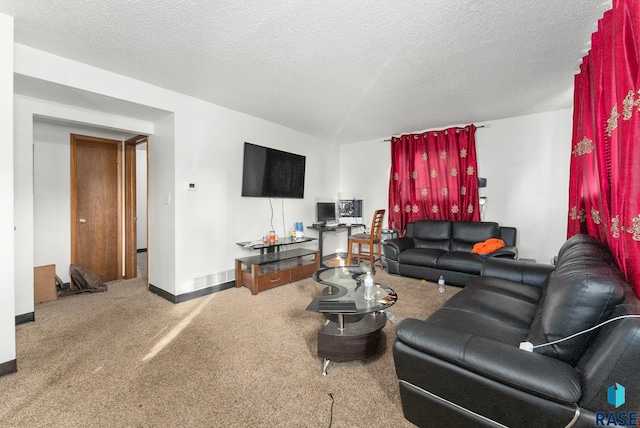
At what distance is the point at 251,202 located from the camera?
166 inches

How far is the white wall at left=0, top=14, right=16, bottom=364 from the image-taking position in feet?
6.23

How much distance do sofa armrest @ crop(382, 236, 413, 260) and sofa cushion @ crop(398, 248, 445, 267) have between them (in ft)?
0.25

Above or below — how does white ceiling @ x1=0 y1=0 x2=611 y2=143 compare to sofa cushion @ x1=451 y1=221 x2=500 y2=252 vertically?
above

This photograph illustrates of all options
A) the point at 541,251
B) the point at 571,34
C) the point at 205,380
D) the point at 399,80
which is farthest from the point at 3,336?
the point at 541,251

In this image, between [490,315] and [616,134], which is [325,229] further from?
[616,134]

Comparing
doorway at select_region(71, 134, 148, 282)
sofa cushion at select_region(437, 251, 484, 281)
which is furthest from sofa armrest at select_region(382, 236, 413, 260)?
doorway at select_region(71, 134, 148, 282)

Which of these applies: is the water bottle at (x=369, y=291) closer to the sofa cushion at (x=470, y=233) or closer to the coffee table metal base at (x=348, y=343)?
the coffee table metal base at (x=348, y=343)

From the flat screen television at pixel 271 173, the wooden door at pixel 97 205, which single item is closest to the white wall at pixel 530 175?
the flat screen television at pixel 271 173

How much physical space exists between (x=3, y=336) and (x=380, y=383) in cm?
262

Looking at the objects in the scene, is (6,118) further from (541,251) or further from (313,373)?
(541,251)

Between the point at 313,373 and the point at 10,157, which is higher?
the point at 10,157

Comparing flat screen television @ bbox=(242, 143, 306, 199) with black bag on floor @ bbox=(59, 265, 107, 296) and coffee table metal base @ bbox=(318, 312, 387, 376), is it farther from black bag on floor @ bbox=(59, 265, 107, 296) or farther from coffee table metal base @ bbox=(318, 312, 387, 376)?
coffee table metal base @ bbox=(318, 312, 387, 376)

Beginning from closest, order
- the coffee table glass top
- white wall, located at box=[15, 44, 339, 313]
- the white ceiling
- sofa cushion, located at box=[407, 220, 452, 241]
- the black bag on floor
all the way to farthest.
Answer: the white ceiling
the coffee table glass top
white wall, located at box=[15, 44, 339, 313]
the black bag on floor
sofa cushion, located at box=[407, 220, 452, 241]

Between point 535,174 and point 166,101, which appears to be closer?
point 166,101
